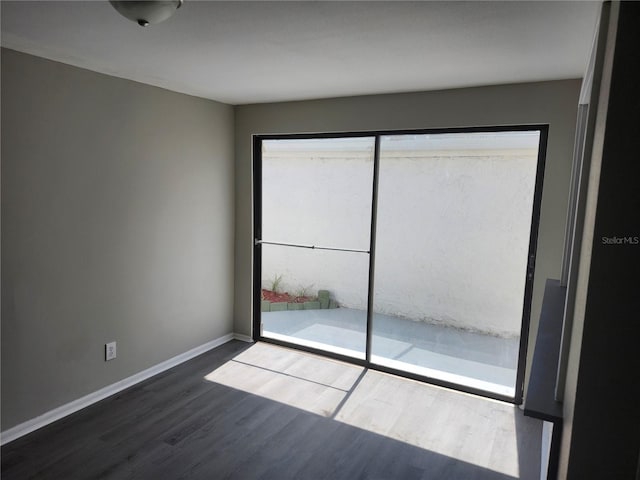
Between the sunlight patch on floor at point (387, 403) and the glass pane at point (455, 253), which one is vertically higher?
the glass pane at point (455, 253)

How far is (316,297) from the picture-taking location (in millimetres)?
4137

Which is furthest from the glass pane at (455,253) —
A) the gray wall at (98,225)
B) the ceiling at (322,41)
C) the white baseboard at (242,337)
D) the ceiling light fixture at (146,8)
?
the ceiling light fixture at (146,8)

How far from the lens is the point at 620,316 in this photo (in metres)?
1.02

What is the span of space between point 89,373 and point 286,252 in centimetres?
197

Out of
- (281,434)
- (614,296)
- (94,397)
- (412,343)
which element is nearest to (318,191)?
(412,343)

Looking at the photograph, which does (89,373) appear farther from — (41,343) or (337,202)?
(337,202)

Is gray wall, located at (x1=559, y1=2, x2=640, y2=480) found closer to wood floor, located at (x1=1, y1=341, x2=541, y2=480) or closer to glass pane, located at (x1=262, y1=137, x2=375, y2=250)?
wood floor, located at (x1=1, y1=341, x2=541, y2=480)

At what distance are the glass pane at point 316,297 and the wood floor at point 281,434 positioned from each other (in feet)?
1.67

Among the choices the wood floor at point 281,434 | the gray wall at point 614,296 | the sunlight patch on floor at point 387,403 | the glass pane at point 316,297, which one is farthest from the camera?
the glass pane at point 316,297

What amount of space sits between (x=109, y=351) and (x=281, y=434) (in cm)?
145

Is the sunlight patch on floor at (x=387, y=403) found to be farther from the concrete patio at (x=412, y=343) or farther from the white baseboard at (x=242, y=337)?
the white baseboard at (x=242, y=337)

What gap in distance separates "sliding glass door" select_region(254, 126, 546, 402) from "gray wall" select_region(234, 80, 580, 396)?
0.10 metres

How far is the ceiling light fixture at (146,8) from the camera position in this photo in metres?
1.42

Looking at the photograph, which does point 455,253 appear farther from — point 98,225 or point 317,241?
point 98,225
